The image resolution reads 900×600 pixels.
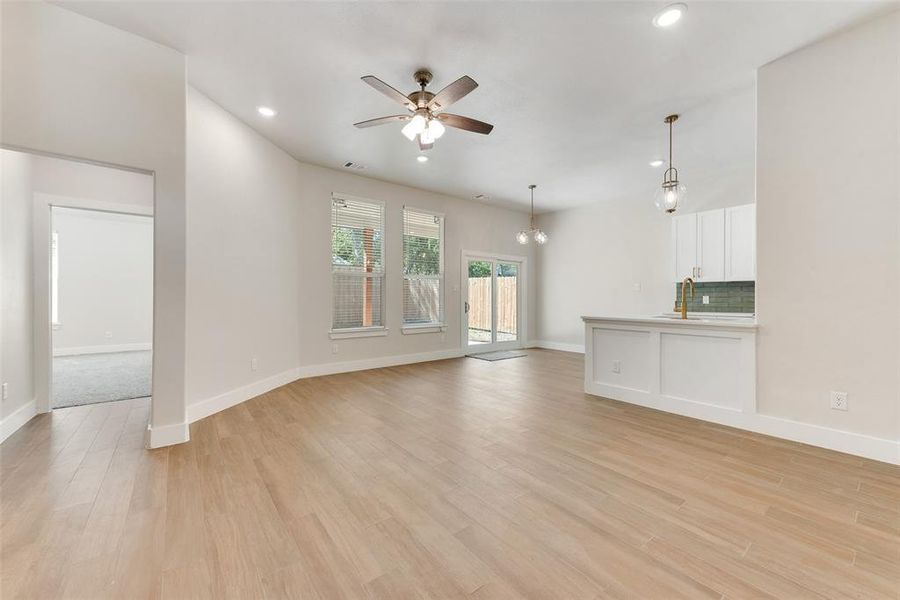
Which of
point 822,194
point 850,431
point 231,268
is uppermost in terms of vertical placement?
point 822,194

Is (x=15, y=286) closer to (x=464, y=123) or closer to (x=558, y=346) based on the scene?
(x=464, y=123)

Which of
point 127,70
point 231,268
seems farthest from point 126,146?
point 231,268

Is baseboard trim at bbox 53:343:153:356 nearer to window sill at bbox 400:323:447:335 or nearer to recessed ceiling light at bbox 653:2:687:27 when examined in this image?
window sill at bbox 400:323:447:335

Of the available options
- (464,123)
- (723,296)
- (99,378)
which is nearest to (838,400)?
(723,296)

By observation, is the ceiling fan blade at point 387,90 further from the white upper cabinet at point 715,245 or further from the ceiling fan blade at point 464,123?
the white upper cabinet at point 715,245

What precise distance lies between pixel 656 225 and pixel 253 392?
22.3ft

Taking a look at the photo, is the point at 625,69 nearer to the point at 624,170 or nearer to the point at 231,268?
the point at 624,170

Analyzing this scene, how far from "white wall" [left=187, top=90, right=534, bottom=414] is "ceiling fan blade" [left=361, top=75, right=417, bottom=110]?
1.96 m

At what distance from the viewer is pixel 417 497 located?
2090 millimetres

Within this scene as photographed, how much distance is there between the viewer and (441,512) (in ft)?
6.38

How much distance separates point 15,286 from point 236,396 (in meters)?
2.02

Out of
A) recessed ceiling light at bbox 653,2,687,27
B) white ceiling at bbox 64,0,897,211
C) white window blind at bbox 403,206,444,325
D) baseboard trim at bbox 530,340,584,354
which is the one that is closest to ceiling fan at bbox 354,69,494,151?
white ceiling at bbox 64,0,897,211

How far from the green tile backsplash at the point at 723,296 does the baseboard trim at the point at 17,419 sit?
7.75m

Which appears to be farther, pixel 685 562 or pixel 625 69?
pixel 625 69
